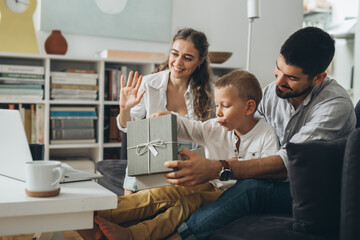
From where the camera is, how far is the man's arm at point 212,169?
1379 mm

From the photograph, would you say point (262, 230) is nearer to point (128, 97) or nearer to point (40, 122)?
point (128, 97)

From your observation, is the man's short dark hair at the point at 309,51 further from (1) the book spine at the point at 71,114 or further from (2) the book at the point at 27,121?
(2) the book at the point at 27,121

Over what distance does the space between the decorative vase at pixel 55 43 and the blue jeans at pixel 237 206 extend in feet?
7.12

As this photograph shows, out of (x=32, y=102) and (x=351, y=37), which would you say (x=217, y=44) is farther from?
(x=351, y=37)

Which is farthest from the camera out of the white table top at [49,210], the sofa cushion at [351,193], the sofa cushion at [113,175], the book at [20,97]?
the book at [20,97]

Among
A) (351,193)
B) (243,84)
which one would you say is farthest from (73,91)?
(351,193)

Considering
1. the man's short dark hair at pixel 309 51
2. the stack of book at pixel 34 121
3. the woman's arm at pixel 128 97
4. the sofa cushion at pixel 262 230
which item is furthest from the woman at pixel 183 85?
the stack of book at pixel 34 121

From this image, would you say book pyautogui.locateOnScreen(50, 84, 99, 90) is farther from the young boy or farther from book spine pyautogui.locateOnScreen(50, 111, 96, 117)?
the young boy

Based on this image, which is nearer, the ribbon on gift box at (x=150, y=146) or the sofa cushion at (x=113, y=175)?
the ribbon on gift box at (x=150, y=146)

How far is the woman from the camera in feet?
7.20

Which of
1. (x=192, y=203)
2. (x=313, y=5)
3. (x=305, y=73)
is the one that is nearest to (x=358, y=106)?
(x=305, y=73)

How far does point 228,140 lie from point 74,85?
1.87 metres

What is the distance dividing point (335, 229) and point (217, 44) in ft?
9.52

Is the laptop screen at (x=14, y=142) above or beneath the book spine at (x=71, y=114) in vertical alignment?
above
